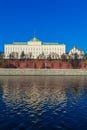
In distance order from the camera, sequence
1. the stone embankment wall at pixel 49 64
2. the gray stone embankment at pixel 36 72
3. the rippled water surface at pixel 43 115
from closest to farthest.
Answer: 1. the rippled water surface at pixel 43 115
2. the gray stone embankment at pixel 36 72
3. the stone embankment wall at pixel 49 64

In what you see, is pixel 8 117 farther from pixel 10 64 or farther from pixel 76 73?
pixel 10 64

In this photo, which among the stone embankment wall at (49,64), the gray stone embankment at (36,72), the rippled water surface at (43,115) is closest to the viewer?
the rippled water surface at (43,115)

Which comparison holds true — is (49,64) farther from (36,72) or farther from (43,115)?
(43,115)

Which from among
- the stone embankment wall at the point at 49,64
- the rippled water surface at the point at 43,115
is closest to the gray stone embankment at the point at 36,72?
the stone embankment wall at the point at 49,64

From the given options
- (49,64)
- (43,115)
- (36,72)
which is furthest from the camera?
(49,64)

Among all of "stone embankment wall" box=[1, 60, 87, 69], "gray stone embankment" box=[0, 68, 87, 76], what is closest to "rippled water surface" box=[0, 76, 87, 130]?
"gray stone embankment" box=[0, 68, 87, 76]

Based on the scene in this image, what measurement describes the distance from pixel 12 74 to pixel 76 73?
59.1ft

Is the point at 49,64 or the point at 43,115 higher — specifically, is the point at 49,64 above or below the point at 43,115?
above

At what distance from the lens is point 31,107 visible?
787 inches

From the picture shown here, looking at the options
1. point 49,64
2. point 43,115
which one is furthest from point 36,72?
point 43,115

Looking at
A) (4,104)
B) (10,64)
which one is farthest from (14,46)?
(4,104)

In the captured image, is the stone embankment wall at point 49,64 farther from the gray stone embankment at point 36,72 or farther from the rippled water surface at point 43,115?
the rippled water surface at point 43,115

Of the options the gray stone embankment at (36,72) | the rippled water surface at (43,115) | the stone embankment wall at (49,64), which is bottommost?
the rippled water surface at (43,115)

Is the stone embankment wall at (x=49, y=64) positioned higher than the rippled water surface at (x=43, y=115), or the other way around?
the stone embankment wall at (x=49, y=64)
